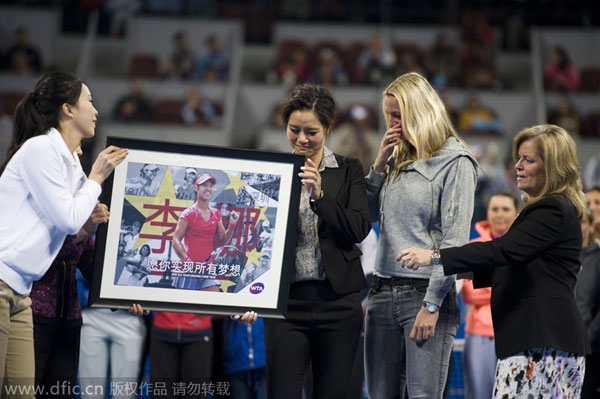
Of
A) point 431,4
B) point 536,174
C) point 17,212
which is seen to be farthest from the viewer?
point 431,4

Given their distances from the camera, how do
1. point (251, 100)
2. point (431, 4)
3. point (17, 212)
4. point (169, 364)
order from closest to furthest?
point (17, 212) → point (169, 364) → point (251, 100) → point (431, 4)

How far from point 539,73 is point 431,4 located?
8.78ft

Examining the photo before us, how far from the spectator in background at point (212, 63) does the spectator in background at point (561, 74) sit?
533 cm

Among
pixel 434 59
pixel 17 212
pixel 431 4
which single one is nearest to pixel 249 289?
pixel 17 212

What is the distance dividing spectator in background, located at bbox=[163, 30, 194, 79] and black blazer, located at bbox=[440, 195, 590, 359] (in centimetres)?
930

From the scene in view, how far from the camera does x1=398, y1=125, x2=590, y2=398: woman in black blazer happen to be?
2631 mm

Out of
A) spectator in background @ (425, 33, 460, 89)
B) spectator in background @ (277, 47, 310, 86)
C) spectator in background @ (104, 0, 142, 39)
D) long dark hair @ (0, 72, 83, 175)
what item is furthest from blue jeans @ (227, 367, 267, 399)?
spectator in background @ (104, 0, 142, 39)

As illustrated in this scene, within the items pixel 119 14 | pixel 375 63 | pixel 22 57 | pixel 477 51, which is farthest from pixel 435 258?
pixel 119 14

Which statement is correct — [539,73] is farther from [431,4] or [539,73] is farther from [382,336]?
[382,336]

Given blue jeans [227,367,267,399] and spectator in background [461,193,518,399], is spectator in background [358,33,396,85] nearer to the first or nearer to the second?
spectator in background [461,193,518,399]

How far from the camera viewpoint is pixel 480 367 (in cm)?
427

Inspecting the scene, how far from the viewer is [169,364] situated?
12.6 feet

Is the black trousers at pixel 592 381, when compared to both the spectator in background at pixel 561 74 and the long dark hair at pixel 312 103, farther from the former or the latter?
the spectator in background at pixel 561 74

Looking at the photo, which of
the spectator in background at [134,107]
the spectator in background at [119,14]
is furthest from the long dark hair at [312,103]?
the spectator in background at [119,14]
